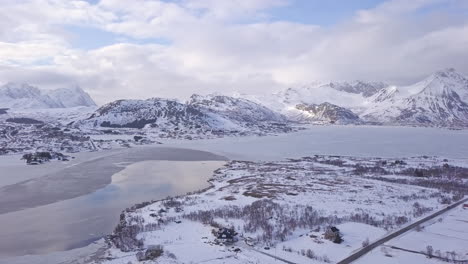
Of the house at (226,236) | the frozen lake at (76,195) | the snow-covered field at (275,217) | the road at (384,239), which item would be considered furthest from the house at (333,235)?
the frozen lake at (76,195)

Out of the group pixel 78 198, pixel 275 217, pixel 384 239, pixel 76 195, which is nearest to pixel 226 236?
pixel 275 217

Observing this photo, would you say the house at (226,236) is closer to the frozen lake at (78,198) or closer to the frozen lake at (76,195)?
the frozen lake at (78,198)

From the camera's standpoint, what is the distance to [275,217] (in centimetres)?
3647

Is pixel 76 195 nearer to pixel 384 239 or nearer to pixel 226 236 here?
pixel 226 236

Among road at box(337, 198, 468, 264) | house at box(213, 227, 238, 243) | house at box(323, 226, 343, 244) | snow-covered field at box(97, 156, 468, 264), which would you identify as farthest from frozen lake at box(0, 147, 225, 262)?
road at box(337, 198, 468, 264)

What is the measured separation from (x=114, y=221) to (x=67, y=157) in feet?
252

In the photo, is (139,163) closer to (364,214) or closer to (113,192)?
(113,192)

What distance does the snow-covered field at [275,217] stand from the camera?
26.6 m

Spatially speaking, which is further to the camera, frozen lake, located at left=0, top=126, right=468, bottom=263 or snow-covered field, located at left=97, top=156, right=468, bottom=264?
frozen lake, located at left=0, top=126, right=468, bottom=263

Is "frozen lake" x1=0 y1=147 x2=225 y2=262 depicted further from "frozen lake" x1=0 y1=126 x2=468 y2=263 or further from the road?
the road

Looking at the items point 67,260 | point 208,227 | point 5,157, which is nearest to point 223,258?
point 208,227

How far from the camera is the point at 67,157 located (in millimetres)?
108188

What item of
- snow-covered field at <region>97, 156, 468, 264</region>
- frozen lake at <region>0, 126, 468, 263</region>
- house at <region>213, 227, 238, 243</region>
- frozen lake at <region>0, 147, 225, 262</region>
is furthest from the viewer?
frozen lake at <region>0, 126, 468, 263</region>

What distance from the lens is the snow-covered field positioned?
26625 millimetres
